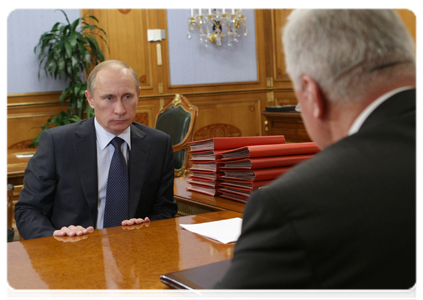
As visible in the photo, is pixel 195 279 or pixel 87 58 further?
pixel 87 58

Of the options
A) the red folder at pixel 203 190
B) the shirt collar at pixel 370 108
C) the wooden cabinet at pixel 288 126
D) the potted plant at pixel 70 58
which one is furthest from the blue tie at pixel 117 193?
the potted plant at pixel 70 58

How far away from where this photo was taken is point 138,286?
112 centimetres

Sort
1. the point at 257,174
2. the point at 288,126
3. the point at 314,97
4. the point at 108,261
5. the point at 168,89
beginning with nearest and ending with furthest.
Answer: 1. the point at 314,97
2. the point at 108,261
3. the point at 257,174
4. the point at 288,126
5. the point at 168,89

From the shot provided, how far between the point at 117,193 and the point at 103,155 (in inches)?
7.5

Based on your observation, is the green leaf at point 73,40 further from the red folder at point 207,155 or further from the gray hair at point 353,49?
the gray hair at point 353,49

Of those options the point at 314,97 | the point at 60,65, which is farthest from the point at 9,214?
the point at 60,65

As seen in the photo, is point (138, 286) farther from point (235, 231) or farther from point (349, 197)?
point (349, 197)

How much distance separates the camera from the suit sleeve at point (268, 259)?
0.66 metres

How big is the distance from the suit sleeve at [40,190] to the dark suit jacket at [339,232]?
1.54 m

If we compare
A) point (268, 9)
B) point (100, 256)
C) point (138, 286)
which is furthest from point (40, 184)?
point (268, 9)

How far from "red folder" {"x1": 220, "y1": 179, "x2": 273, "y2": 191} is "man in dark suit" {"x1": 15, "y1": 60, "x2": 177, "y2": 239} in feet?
0.97

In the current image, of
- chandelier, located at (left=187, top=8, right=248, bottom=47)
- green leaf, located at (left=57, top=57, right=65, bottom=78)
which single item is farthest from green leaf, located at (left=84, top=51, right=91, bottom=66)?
chandelier, located at (left=187, top=8, right=248, bottom=47)

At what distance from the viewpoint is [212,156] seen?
216cm

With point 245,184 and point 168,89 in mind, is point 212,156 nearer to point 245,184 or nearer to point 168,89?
point 245,184
